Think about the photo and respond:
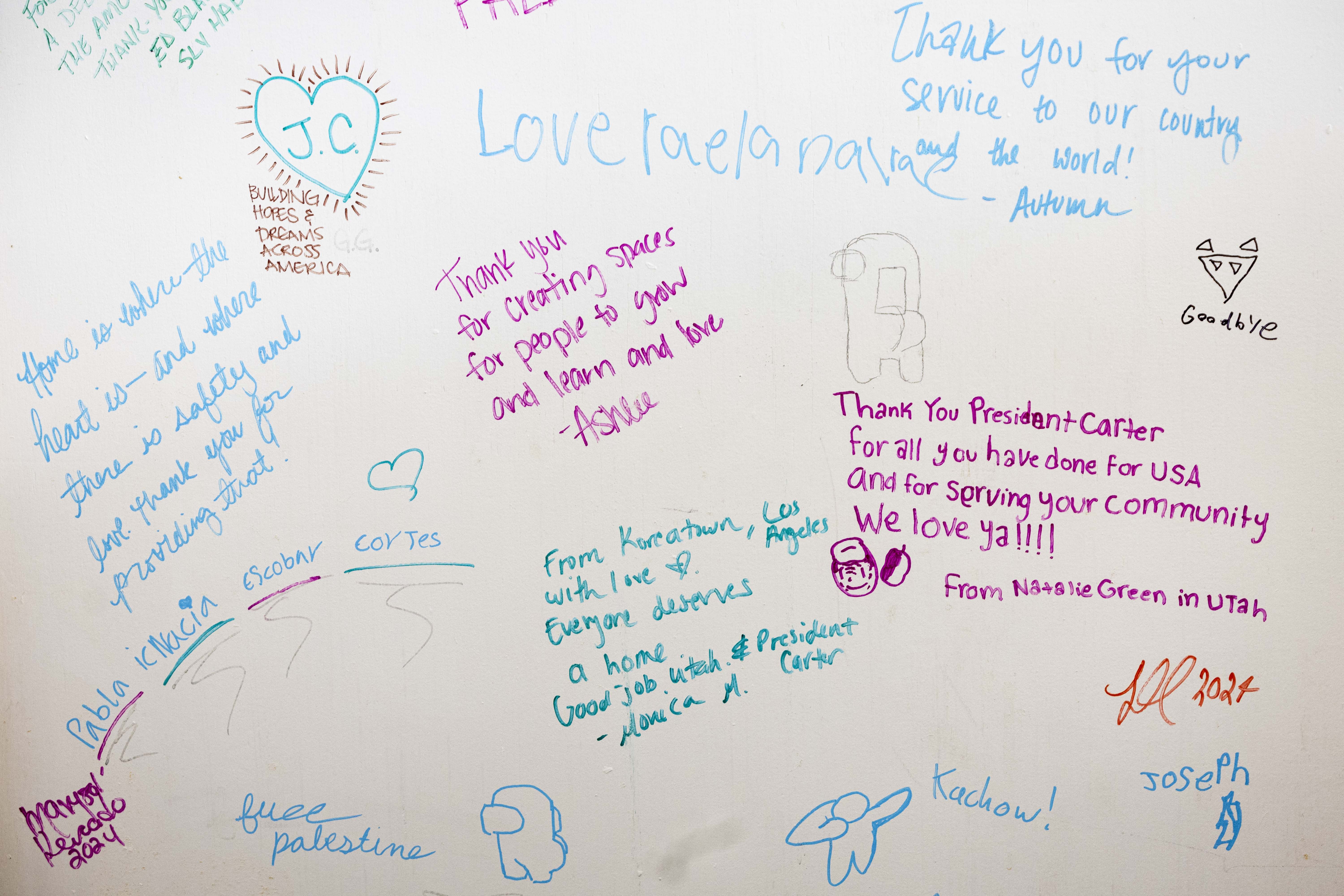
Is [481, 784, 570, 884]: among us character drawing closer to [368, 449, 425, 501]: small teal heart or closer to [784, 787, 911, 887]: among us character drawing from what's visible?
[784, 787, 911, 887]: among us character drawing

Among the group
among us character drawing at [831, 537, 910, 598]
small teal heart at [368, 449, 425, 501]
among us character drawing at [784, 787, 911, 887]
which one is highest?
small teal heart at [368, 449, 425, 501]

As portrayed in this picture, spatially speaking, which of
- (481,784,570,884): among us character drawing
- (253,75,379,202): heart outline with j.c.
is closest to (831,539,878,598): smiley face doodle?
(481,784,570,884): among us character drawing

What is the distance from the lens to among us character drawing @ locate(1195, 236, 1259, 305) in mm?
1153

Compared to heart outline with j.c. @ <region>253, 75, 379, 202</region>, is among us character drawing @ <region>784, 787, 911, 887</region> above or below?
below

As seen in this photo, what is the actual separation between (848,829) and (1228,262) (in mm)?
1134

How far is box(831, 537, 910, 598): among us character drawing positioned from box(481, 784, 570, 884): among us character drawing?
63 centimetres

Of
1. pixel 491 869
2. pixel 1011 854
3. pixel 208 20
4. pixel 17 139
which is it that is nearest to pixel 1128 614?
pixel 1011 854

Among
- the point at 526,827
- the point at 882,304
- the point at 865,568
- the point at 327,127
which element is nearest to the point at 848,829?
the point at 865,568

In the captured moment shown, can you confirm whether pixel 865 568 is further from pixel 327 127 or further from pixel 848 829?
pixel 327 127

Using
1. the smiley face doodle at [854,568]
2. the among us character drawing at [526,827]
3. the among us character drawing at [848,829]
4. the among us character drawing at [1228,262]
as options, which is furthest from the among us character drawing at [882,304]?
the among us character drawing at [526,827]

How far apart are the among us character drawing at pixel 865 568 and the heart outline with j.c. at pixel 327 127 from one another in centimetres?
101

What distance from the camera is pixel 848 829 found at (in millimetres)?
1210

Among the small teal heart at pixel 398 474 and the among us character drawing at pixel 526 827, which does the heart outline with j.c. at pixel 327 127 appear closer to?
the small teal heart at pixel 398 474

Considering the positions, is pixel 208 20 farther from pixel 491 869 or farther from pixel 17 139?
pixel 491 869
